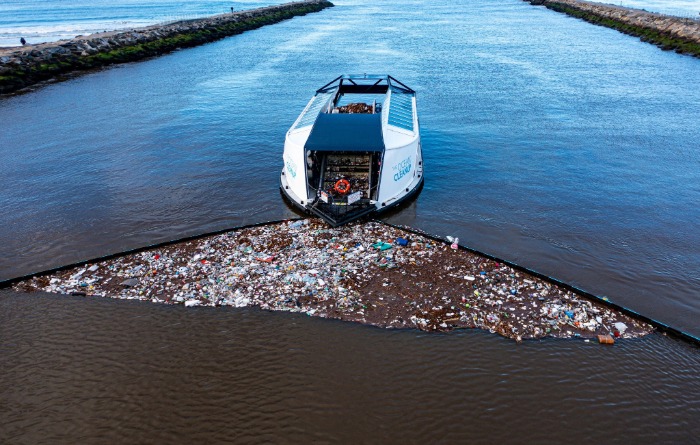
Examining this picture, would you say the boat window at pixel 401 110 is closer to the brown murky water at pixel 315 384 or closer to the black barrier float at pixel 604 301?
the black barrier float at pixel 604 301

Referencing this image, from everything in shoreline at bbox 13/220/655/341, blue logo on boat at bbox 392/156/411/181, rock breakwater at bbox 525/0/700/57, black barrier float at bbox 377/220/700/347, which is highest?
rock breakwater at bbox 525/0/700/57

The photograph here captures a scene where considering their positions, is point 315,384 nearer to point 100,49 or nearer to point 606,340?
point 606,340

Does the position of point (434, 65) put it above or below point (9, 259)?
above

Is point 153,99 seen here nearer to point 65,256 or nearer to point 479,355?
point 65,256

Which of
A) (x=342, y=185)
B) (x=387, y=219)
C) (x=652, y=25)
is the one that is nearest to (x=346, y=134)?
(x=342, y=185)

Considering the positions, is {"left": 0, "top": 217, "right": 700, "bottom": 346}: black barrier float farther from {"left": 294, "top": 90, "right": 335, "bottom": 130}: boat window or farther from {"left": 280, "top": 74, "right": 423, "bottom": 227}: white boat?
{"left": 294, "top": 90, "right": 335, "bottom": 130}: boat window

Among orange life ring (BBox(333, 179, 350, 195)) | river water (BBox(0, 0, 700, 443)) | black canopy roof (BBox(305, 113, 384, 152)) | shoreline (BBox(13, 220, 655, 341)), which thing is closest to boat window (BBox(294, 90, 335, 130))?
black canopy roof (BBox(305, 113, 384, 152))

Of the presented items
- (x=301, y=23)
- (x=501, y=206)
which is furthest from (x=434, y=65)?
(x=301, y=23)
